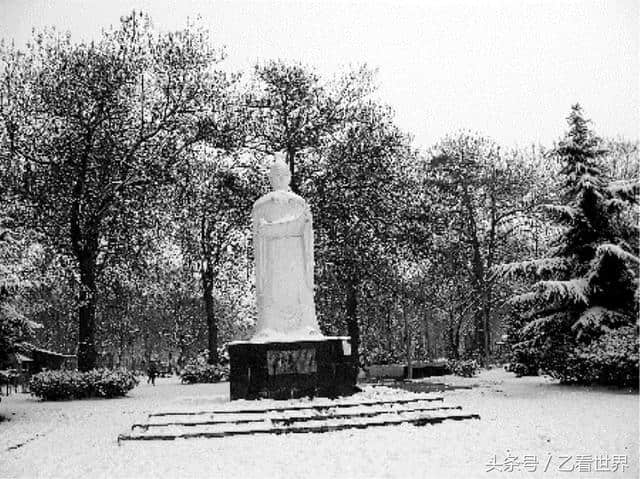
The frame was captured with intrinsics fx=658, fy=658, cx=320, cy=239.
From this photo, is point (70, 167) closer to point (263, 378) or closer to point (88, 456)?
point (263, 378)

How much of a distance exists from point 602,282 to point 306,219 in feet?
25.8

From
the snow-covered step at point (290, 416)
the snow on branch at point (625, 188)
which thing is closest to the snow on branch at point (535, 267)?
the snow on branch at point (625, 188)

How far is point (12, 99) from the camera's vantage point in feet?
61.7

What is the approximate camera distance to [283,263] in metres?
12.9

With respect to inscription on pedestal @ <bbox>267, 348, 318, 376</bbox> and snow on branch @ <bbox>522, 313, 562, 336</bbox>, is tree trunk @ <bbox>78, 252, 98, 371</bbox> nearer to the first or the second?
inscription on pedestal @ <bbox>267, 348, 318, 376</bbox>

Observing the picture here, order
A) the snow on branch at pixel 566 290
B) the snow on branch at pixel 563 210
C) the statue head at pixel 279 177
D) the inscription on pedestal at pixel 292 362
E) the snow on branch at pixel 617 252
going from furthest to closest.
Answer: the snow on branch at pixel 563 210 < the snow on branch at pixel 566 290 < the snow on branch at pixel 617 252 < the statue head at pixel 279 177 < the inscription on pedestal at pixel 292 362

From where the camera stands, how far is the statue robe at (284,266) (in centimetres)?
1250

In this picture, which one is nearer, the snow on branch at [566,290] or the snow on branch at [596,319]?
the snow on branch at [596,319]

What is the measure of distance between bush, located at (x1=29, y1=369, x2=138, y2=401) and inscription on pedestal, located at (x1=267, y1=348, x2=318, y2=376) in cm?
901

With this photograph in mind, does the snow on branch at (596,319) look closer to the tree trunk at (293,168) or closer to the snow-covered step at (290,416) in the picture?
the snow-covered step at (290,416)

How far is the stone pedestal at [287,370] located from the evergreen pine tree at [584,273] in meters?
6.54

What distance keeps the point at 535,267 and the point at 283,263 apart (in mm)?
7363

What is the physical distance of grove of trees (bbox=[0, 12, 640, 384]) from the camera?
52.8 ft

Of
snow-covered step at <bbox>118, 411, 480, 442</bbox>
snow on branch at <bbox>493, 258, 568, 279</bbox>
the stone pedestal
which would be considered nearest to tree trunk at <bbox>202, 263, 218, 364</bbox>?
snow on branch at <bbox>493, 258, 568, 279</bbox>
